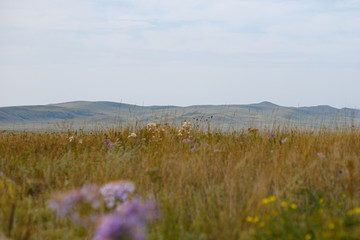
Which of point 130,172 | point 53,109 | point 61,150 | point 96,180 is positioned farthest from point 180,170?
point 53,109

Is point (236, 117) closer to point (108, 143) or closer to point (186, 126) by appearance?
point (186, 126)

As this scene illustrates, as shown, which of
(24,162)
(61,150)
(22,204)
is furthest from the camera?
(61,150)

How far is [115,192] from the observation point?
121 inches

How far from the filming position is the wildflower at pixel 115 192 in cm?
300

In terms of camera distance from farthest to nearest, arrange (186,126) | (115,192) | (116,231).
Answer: (186,126), (115,192), (116,231)

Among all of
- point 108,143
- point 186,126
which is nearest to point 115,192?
point 108,143

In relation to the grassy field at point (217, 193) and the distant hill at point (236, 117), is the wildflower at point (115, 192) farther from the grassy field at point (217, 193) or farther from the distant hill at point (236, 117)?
the distant hill at point (236, 117)

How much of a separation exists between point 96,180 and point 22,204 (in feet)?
2.47

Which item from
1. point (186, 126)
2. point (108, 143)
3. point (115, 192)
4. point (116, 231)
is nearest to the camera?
point (116, 231)

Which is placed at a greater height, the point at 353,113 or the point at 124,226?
the point at 353,113

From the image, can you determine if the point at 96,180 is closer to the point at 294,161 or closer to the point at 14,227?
the point at 14,227

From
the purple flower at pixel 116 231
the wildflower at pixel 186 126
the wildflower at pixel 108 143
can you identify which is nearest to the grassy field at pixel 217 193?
the wildflower at pixel 108 143

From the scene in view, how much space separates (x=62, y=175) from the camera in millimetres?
4320

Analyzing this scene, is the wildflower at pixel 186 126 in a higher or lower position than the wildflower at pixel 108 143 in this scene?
higher
